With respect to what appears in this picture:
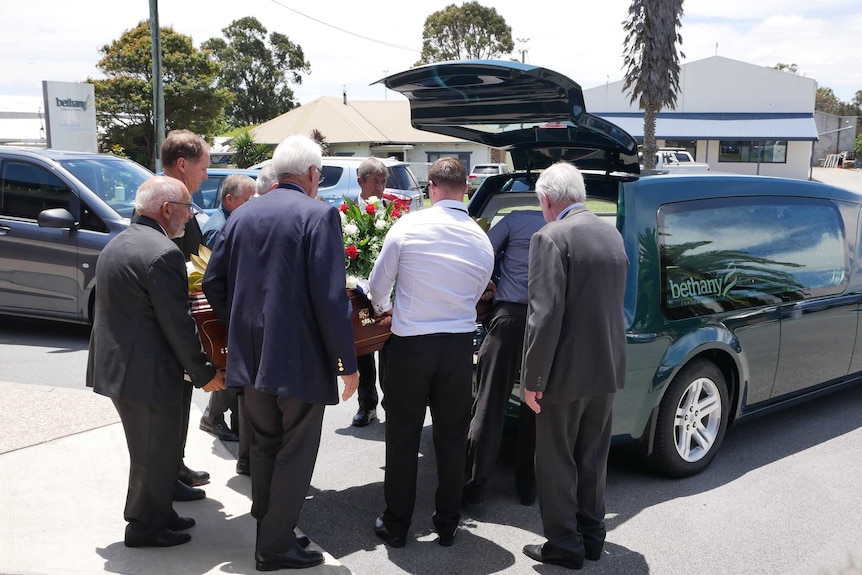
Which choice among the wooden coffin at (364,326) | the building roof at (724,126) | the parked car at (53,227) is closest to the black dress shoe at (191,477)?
the wooden coffin at (364,326)

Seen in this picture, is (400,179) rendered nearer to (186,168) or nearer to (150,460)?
Result: (186,168)

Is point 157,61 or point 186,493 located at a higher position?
point 157,61

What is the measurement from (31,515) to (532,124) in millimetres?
3641

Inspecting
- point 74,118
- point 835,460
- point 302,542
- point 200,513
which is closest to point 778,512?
point 835,460

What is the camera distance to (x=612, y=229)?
3.66m

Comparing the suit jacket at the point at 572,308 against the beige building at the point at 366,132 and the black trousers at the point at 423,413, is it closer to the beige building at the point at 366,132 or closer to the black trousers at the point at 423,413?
the black trousers at the point at 423,413

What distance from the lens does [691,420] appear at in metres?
4.67

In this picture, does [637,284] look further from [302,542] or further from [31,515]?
[31,515]

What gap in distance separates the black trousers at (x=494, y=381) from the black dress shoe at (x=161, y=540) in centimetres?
159

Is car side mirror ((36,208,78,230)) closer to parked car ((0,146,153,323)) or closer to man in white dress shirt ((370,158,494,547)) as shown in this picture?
parked car ((0,146,153,323))

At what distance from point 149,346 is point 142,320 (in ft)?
0.40

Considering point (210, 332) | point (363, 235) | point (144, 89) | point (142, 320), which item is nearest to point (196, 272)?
point (210, 332)

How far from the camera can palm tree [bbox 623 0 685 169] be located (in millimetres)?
26562

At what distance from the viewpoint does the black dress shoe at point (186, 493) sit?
14.0 ft
